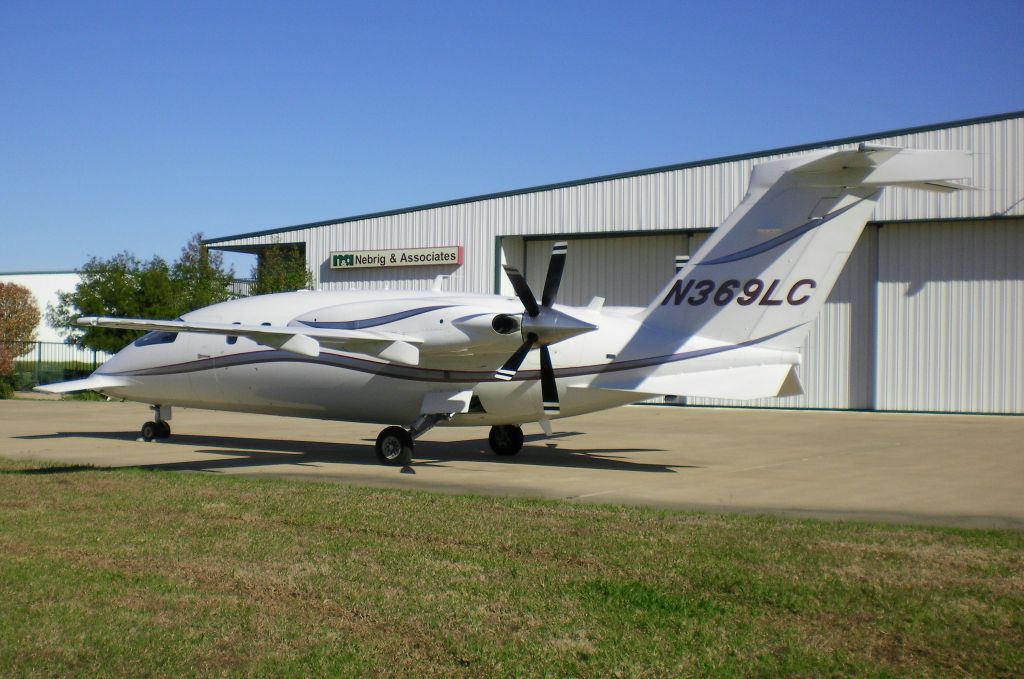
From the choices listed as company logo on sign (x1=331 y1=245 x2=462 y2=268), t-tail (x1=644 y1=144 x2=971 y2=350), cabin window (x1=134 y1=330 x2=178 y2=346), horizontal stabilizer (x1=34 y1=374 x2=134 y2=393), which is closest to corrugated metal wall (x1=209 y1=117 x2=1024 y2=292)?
company logo on sign (x1=331 y1=245 x2=462 y2=268)

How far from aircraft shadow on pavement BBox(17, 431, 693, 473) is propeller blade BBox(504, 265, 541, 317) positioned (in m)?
3.67

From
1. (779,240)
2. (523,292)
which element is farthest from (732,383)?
(523,292)

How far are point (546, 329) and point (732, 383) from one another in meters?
3.37

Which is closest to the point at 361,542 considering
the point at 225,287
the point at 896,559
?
the point at 896,559

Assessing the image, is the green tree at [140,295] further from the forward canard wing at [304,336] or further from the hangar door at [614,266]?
the forward canard wing at [304,336]

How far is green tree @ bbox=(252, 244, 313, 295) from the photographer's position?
4128 centimetres

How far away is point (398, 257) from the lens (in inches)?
1635

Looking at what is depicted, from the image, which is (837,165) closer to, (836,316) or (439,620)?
(439,620)

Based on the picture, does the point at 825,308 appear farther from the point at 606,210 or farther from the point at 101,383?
the point at 101,383

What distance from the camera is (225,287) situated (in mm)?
44406

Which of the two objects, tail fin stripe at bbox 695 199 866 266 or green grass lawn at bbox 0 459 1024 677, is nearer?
green grass lawn at bbox 0 459 1024 677

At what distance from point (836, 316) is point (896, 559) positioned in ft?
89.3

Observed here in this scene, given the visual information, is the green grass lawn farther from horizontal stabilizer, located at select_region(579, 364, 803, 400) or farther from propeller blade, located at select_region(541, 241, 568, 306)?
propeller blade, located at select_region(541, 241, 568, 306)

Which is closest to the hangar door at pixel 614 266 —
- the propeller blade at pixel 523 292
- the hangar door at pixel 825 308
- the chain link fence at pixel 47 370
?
the hangar door at pixel 825 308
